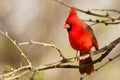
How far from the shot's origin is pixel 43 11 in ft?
29.0

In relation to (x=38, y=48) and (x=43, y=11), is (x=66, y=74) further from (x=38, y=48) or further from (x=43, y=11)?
(x=43, y=11)

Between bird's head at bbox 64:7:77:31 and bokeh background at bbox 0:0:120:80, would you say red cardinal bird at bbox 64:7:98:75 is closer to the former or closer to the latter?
bird's head at bbox 64:7:77:31

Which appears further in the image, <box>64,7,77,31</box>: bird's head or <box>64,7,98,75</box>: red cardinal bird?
<box>64,7,98,75</box>: red cardinal bird

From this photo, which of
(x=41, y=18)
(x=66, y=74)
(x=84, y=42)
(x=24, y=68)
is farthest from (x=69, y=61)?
(x=41, y=18)

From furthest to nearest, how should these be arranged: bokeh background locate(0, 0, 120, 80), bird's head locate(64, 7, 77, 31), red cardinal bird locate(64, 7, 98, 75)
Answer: bokeh background locate(0, 0, 120, 80) < red cardinal bird locate(64, 7, 98, 75) < bird's head locate(64, 7, 77, 31)

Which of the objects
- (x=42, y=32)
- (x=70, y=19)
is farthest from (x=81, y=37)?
(x=42, y=32)

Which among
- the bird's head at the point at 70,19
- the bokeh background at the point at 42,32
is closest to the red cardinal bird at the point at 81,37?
the bird's head at the point at 70,19

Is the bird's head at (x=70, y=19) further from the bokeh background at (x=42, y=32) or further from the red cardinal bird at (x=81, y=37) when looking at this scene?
the bokeh background at (x=42, y=32)

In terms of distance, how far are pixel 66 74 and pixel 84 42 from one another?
4909 mm

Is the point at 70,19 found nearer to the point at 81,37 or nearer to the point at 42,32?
the point at 81,37

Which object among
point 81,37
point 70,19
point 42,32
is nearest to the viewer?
point 70,19

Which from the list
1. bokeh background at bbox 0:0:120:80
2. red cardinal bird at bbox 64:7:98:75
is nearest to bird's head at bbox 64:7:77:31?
red cardinal bird at bbox 64:7:98:75

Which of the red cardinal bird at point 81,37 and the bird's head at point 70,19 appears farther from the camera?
the red cardinal bird at point 81,37

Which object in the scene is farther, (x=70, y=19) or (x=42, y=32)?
(x=42, y=32)
